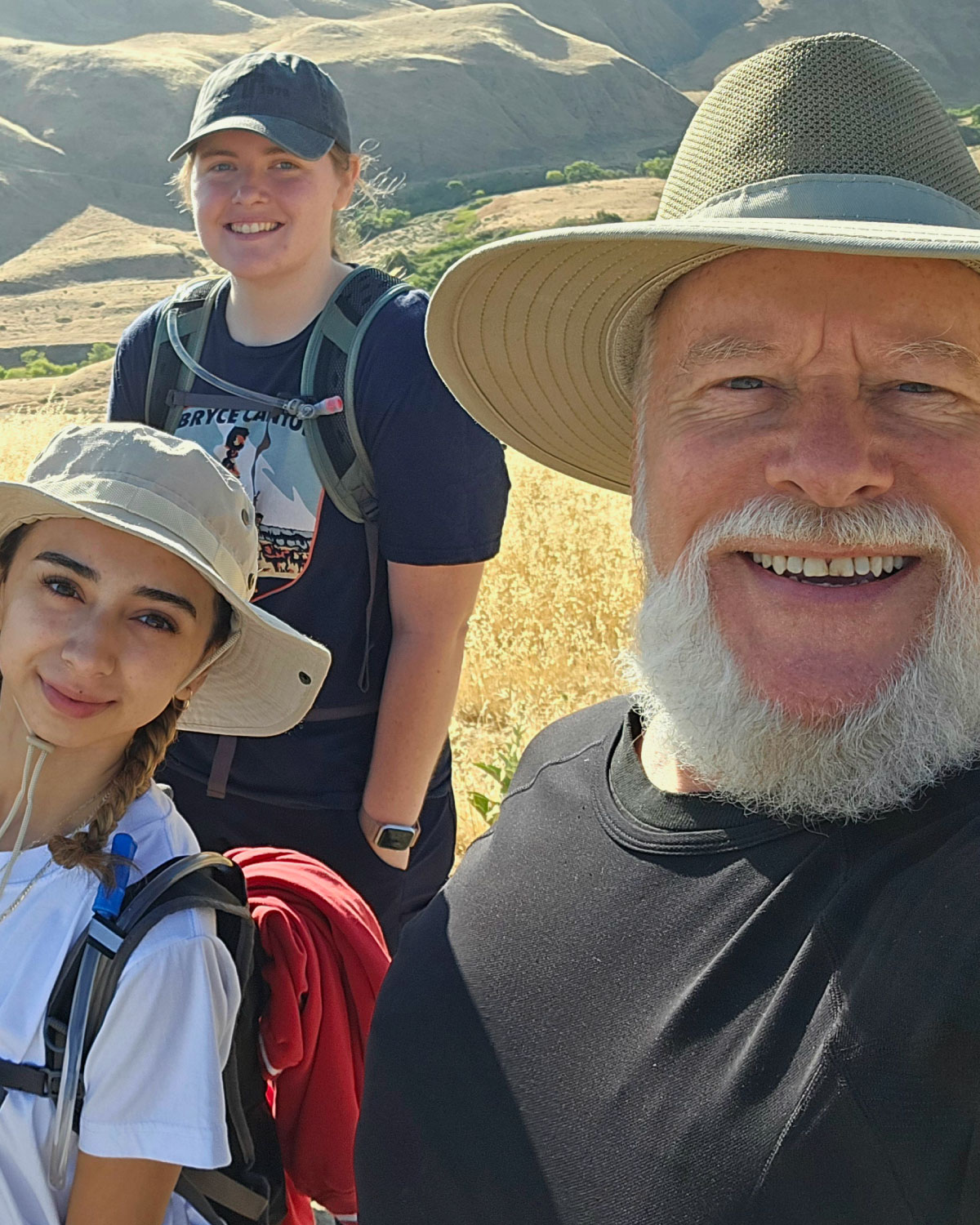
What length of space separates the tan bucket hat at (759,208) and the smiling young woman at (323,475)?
501 millimetres

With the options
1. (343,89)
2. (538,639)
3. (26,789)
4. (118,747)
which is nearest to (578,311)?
(118,747)

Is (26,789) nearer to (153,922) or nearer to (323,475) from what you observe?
(153,922)

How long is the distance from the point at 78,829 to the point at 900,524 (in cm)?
132

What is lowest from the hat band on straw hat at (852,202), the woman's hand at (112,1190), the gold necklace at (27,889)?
the woman's hand at (112,1190)

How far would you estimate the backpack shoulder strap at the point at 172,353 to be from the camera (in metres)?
2.76

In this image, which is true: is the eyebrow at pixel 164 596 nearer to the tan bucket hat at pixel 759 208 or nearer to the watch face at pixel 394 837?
the tan bucket hat at pixel 759 208

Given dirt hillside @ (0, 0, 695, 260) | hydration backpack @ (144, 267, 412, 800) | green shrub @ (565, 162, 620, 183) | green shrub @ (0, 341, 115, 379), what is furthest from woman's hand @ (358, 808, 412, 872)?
green shrub @ (565, 162, 620, 183)

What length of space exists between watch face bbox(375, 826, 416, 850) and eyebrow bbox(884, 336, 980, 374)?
4.84 ft

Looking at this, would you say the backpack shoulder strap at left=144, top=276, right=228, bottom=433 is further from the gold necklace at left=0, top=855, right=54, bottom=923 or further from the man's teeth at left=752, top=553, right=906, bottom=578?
the man's teeth at left=752, top=553, right=906, bottom=578

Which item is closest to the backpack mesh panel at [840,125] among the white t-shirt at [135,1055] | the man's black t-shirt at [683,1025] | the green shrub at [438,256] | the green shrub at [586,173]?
A: the man's black t-shirt at [683,1025]

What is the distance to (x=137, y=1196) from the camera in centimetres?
178

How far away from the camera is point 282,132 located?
2.78 m

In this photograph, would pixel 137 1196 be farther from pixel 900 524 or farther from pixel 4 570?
pixel 900 524

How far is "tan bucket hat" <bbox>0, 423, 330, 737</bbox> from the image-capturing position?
2.08 metres
